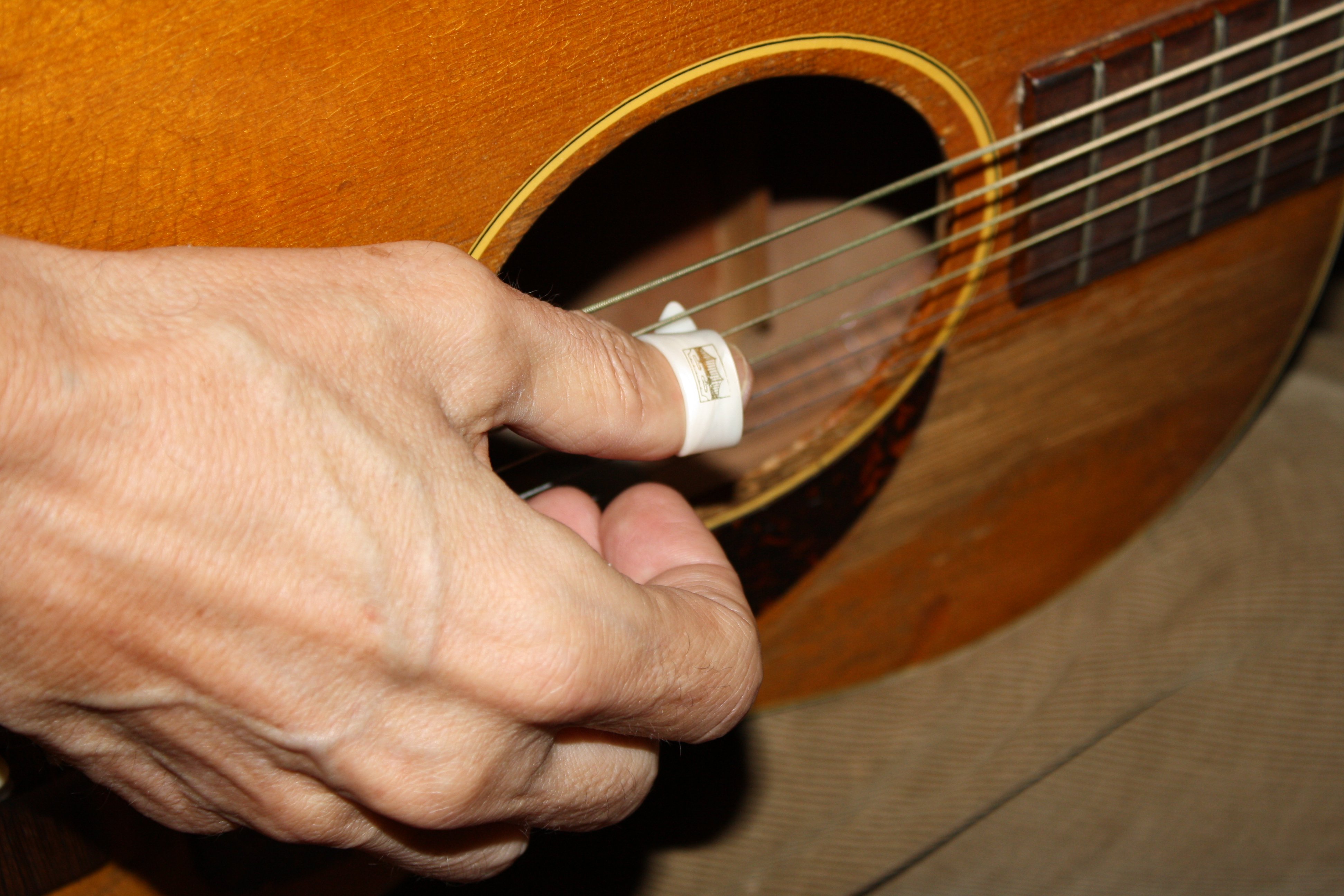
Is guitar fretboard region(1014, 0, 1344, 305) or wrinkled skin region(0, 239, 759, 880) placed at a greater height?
guitar fretboard region(1014, 0, 1344, 305)

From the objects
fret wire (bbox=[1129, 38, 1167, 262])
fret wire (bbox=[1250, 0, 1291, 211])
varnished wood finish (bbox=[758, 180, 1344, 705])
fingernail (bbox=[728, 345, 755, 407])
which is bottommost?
fingernail (bbox=[728, 345, 755, 407])

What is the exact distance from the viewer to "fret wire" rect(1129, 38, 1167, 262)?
708 millimetres

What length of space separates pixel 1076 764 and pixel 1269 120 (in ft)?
1.86

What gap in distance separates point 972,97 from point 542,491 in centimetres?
38

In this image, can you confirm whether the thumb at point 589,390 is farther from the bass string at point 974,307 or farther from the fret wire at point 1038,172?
the bass string at point 974,307

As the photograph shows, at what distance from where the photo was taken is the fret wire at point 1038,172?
2.07 ft

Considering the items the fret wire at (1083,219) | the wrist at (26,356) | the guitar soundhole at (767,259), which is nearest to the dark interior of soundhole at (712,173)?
the guitar soundhole at (767,259)

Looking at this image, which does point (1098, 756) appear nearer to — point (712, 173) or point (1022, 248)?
point (1022, 248)

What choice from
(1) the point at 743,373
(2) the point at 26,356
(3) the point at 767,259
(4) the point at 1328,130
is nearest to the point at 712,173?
(3) the point at 767,259

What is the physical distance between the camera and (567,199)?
2.80 ft

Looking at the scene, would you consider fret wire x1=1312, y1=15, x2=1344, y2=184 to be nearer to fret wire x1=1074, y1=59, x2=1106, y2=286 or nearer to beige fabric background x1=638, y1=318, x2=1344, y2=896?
fret wire x1=1074, y1=59, x2=1106, y2=286

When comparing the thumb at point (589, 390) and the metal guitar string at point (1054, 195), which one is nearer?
the thumb at point (589, 390)

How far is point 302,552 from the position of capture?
0.39 meters

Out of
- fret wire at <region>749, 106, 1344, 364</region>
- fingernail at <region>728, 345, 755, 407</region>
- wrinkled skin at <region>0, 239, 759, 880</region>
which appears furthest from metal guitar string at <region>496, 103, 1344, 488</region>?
wrinkled skin at <region>0, 239, 759, 880</region>
